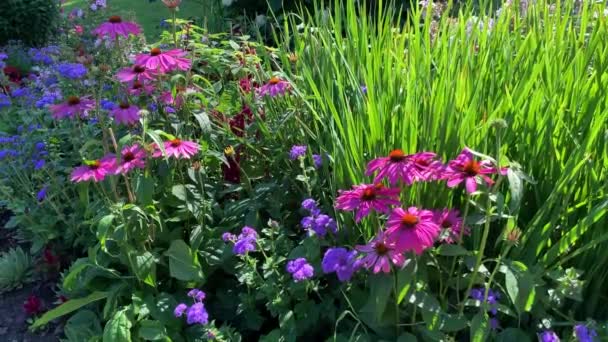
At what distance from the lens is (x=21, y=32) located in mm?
5160

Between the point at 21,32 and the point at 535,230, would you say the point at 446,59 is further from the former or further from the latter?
the point at 21,32

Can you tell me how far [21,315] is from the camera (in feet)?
6.93

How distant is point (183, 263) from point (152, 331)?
0.67ft

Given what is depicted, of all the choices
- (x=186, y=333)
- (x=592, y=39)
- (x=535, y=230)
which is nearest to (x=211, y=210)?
(x=186, y=333)

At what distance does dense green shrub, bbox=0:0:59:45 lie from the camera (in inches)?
200

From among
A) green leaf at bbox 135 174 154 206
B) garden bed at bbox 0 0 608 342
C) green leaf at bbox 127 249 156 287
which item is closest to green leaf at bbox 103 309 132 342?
garden bed at bbox 0 0 608 342

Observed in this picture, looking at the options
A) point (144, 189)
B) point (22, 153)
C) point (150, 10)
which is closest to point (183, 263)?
point (144, 189)

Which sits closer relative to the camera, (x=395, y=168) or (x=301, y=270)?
(x=395, y=168)

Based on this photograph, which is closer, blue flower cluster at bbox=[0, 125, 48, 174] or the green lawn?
blue flower cluster at bbox=[0, 125, 48, 174]

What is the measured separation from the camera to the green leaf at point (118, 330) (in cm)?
160

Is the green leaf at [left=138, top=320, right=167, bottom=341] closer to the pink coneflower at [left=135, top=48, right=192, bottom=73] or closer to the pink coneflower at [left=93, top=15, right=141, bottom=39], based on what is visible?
the pink coneflower at [left=135, top=48, right=192, bottom=73]

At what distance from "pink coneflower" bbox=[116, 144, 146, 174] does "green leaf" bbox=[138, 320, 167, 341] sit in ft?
1.36

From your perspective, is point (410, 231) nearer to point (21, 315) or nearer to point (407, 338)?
point (407, 338)

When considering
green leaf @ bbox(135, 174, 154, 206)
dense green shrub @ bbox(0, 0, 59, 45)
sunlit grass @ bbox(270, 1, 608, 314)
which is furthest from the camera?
dense green shrub @ bbox(0, 0, 59, 45)
